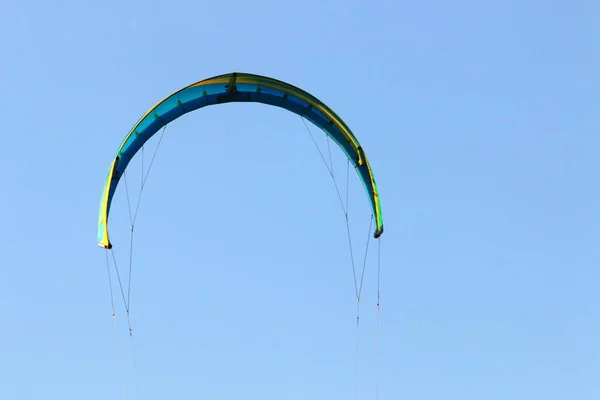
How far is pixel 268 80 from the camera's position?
4781 centimetres

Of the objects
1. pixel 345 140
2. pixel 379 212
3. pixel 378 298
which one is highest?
pixel 345 140

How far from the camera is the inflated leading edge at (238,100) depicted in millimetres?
47438

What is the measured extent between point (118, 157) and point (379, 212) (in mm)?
11033

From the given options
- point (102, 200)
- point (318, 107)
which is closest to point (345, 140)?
point (318, 107)

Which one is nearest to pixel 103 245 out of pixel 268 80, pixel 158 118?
pixel 158 118

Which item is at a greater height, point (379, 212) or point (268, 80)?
point (268, 80)

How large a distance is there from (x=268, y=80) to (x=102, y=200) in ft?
27.3

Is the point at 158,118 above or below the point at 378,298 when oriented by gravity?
above

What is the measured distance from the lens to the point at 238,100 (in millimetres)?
48438

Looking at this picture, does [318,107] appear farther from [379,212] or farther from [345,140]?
[379,212]

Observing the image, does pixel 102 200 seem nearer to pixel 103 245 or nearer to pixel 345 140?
pixel 103 245

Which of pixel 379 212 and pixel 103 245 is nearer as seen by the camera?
pixel 103 245

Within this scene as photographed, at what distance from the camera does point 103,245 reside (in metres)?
45.9

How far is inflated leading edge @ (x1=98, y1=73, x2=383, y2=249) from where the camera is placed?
4744 centimetres
